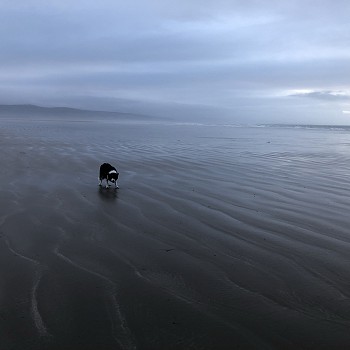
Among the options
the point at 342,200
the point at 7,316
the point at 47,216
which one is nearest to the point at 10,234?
the point at 47,216

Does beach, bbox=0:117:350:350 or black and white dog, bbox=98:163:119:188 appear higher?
black and white dog, bbox=98:163:119:188

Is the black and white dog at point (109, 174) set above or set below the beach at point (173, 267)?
above

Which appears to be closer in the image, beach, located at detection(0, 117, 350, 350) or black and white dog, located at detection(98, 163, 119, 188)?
beach, located at detection(0, 117, 350, 350)

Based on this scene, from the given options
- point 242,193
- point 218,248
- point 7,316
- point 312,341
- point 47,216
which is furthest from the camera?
point 242,193

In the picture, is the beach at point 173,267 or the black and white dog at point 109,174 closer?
the beach at point 173,267

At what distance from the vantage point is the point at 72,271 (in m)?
4.60

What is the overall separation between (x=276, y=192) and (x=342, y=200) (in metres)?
1.46

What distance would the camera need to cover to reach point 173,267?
188 inches

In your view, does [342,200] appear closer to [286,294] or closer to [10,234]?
[286,294]

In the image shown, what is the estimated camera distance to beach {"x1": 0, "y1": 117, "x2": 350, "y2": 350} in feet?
11.1

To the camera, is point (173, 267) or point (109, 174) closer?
point (173, 267)

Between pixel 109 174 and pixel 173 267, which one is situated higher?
pixel 109 174

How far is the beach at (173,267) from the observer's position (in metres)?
3.39

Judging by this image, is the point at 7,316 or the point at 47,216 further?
the point at 47,216
